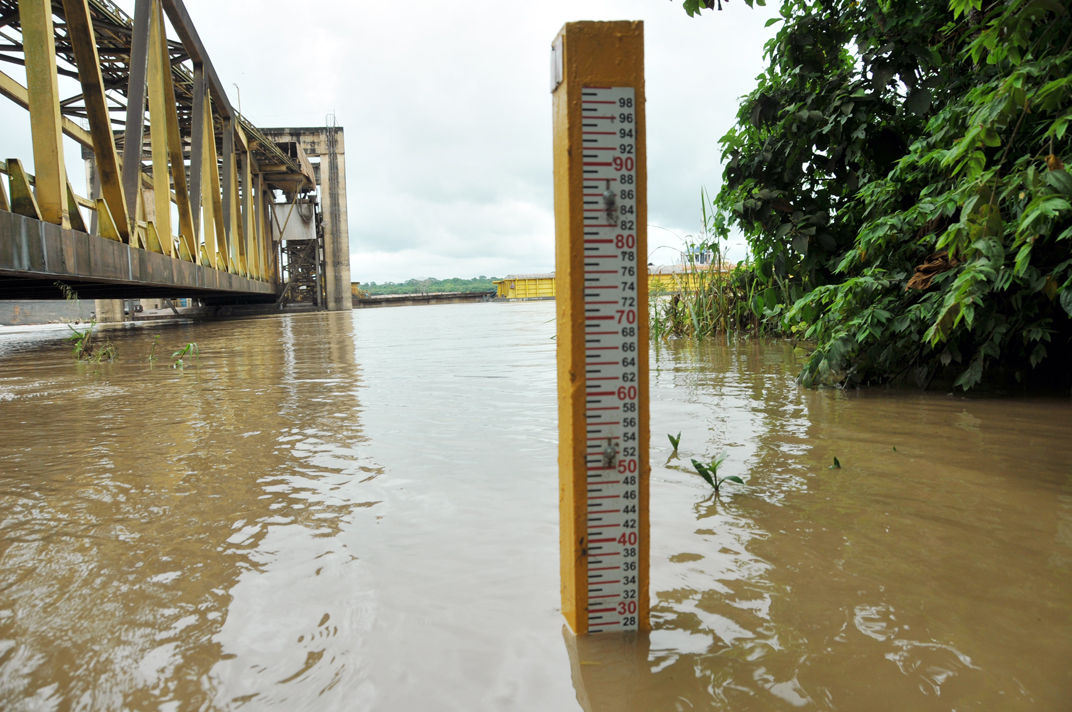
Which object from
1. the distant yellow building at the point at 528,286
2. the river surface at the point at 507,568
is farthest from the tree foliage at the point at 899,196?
the distant yellow building at the point at 528,286

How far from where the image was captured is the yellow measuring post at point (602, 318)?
4.29ft

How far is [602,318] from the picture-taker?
1.35m

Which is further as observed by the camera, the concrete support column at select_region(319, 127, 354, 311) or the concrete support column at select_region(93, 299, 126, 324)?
the concrete support column at select_region(319, 127, 354, 311)

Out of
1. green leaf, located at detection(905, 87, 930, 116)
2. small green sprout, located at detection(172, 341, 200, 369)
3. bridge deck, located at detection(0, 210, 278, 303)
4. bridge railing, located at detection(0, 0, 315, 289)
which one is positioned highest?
bridge railing, located at detection(0, 0, 315, 289)

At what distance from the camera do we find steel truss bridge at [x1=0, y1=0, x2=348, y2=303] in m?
6.65

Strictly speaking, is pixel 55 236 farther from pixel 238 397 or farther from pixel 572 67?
pixel 572 67

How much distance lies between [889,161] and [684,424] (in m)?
2.38

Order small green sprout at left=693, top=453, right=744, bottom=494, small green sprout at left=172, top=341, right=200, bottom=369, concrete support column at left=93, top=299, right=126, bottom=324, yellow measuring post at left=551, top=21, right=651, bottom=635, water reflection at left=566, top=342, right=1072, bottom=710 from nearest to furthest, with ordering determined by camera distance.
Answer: water reflection at left=566, top=342, right=1072, bottom=710, yellow measuring post at left=551, top=21, right=651, bottom=635, small green sprout at left=693, top=453, right=744, bottom=494, small green sprout at left=172, top=341, right=200, bottom=369, concrete support column at left=93, top=299, right=126, bottom=324

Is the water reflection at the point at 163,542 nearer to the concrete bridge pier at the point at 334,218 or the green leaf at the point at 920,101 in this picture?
the green leaf at the point at 920,101

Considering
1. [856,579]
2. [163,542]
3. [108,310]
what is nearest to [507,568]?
[856,579]

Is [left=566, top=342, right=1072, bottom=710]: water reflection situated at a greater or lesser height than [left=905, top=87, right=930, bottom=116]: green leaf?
lesser

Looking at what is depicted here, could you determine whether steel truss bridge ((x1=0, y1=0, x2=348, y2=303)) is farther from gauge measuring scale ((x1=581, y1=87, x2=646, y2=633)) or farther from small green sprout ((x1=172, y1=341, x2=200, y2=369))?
gauge measuring scale ((x1=581, y1=87, x2=646, y2=633))

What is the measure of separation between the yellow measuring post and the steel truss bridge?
21.2ft

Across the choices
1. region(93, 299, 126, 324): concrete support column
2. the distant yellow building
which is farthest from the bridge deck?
the distant yellow building
